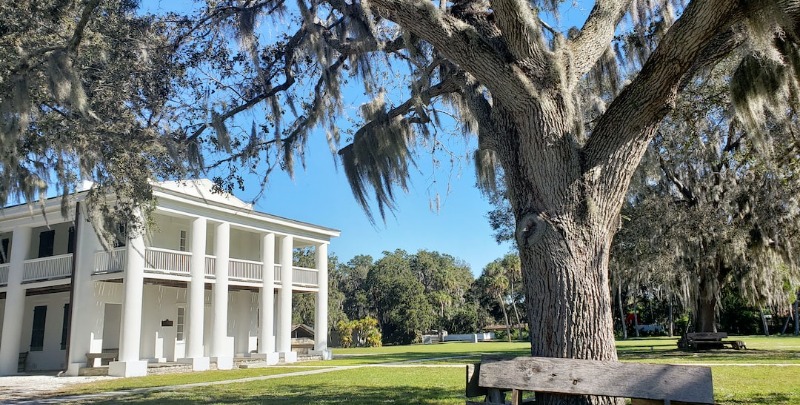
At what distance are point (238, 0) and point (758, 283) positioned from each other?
59.6 feet

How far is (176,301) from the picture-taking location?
21.1m

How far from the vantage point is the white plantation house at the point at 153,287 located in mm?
17109

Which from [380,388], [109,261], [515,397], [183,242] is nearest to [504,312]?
[183,242]

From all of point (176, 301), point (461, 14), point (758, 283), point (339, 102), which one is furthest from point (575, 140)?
point (176, 301)

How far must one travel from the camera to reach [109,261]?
17328 mm

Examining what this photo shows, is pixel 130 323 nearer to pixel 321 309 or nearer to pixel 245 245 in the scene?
pixel 245 245

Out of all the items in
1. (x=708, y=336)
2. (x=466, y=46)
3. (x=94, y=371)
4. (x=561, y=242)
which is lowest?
(x=94, y=371)

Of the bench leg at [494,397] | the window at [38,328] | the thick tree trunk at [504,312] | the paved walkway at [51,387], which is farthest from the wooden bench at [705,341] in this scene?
the thick tree trunk at [504,312]

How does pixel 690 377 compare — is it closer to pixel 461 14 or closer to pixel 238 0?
pixel 461 14

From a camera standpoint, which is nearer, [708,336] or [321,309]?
[708,336]

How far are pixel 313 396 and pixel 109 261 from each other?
10.3m

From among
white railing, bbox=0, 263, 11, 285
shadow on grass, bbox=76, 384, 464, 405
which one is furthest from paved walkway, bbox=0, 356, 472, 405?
white railing, bbox=0, 263, 11, 285

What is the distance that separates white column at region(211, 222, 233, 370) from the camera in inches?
745

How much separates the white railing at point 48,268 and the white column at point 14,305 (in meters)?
0.19
